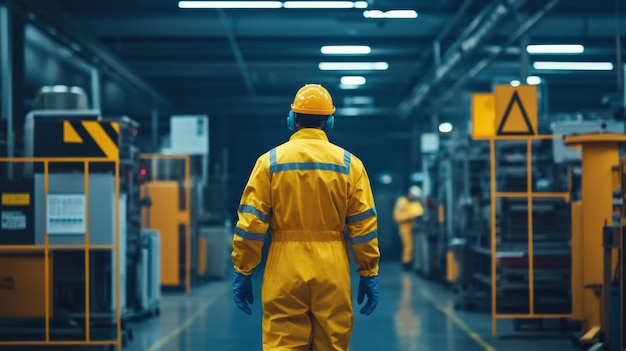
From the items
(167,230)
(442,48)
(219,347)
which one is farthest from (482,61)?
(219,347)

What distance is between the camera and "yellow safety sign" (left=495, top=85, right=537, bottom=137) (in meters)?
10.8

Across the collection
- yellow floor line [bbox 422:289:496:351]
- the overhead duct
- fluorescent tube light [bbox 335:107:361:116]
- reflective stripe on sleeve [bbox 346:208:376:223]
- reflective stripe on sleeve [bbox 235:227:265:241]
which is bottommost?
yellow floor line [bbox 422:289:496:351]

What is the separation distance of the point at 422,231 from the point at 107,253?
1212 cm

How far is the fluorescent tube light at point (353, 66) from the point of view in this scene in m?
22.0

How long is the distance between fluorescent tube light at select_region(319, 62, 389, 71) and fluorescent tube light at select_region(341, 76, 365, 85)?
142 centimetres

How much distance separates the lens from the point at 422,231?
2162cm

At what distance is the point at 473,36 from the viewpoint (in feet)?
53.4

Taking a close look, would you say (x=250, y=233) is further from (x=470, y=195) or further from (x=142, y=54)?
(x=142, y=54)

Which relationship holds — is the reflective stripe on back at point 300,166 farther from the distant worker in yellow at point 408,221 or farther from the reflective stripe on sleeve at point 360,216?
the distant worker in yellow at point 408,221

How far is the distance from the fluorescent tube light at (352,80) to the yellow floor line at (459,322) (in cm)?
820

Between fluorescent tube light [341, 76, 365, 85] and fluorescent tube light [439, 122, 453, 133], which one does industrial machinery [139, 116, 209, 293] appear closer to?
fluorescent tube light [341, 76, 365, 85]

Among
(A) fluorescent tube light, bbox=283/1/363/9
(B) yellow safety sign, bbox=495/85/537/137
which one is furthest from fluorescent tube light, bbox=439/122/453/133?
(B) yellow safety sign, bbox=495/85/537/137

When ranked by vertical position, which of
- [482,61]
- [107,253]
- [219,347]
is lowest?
[219,347]

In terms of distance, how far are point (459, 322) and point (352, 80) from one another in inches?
507
